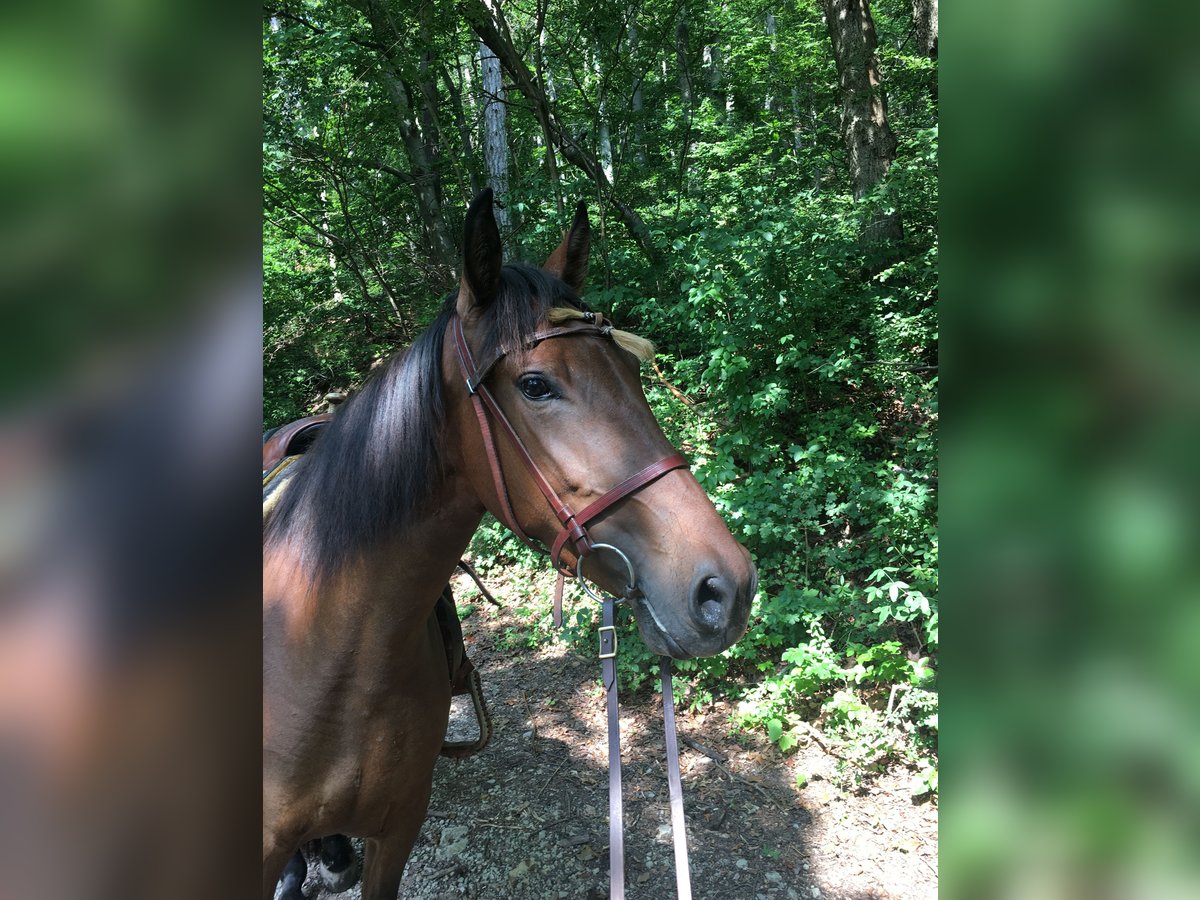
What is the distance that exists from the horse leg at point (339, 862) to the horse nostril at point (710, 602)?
2198 millimetres

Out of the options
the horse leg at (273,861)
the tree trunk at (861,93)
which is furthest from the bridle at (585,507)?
the tree trunk at (861,93)

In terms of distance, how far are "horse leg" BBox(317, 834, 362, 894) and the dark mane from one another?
1661mm

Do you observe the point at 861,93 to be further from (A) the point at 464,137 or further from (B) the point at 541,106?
(A) the point at 464,137

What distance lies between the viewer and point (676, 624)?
1313mm

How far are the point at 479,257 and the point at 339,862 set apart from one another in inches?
100

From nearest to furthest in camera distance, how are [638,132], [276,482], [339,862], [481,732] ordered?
[276,482], [481,732], [339,862], [638,132]

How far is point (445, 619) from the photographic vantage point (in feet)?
7.24
